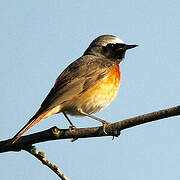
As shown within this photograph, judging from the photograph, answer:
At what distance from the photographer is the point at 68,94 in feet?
26.8

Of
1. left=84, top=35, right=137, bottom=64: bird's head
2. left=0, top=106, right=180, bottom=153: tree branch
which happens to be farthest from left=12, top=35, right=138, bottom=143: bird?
left=0, top=106, right=180, bottom=153: tree branch

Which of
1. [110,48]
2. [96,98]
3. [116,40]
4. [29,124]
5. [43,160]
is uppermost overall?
[116,40]

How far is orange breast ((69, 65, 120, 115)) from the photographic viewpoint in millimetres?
8312

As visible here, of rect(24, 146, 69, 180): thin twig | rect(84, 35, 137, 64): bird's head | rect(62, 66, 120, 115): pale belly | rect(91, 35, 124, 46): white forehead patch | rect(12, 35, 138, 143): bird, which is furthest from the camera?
rect(91, 35, 124, 46): white forehead patch

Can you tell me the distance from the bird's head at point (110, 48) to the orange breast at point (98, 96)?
1102 millimetres

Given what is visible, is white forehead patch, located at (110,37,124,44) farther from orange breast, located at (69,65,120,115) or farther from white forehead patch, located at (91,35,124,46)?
orange breast, located at (69,65,120,115)

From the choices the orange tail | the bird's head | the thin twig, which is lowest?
the thin twig

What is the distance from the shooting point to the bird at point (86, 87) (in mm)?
7974

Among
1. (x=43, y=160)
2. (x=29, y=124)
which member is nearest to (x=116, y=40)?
(x=29, y=124)

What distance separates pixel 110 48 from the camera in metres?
9.95

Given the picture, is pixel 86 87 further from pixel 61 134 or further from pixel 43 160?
pixel 43 160

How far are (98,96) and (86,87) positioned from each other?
1.11 ft

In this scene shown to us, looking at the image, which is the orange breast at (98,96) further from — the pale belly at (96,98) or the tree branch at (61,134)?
the tree branch at (61,134)

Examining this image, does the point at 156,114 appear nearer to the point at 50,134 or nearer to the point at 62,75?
the point at 50,134
